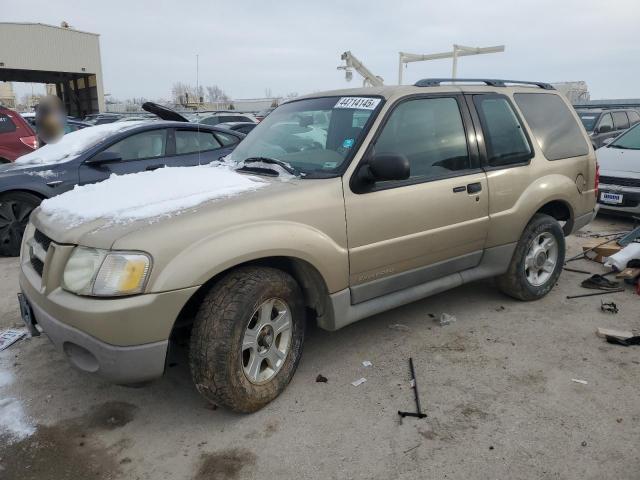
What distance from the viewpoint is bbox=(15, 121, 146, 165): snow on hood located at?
5875mm

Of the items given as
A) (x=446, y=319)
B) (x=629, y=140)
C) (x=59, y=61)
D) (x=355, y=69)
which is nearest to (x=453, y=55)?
(x=355, y=69)

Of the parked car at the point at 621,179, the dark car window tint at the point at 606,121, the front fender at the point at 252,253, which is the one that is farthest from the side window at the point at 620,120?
the front fender at the point at 252,253

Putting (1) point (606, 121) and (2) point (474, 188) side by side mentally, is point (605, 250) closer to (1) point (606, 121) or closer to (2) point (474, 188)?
(2) point (474, 188)

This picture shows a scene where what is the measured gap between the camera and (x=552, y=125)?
4473 millimetres

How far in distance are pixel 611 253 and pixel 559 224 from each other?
141 centimetres

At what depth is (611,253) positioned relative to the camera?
5461 millimetres

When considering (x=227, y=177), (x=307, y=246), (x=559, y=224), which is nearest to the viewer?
Answer: (x=307, y=246)

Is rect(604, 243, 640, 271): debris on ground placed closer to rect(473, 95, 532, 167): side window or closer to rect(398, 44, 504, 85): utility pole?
rect(473, 95, 532, 167): side window

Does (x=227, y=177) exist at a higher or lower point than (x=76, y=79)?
lower

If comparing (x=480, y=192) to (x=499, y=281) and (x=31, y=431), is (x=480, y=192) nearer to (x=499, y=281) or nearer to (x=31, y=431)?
(x=499, y=281)

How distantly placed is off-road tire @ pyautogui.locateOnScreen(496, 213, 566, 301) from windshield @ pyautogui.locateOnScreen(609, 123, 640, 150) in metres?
4.52

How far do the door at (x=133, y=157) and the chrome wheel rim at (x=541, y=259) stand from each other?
4.07m

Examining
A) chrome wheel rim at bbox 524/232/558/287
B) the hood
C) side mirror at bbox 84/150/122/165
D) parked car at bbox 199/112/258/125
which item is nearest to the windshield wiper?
chrome wheel rim at bbox 524/232/558/287

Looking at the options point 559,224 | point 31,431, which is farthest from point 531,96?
point 31,431
